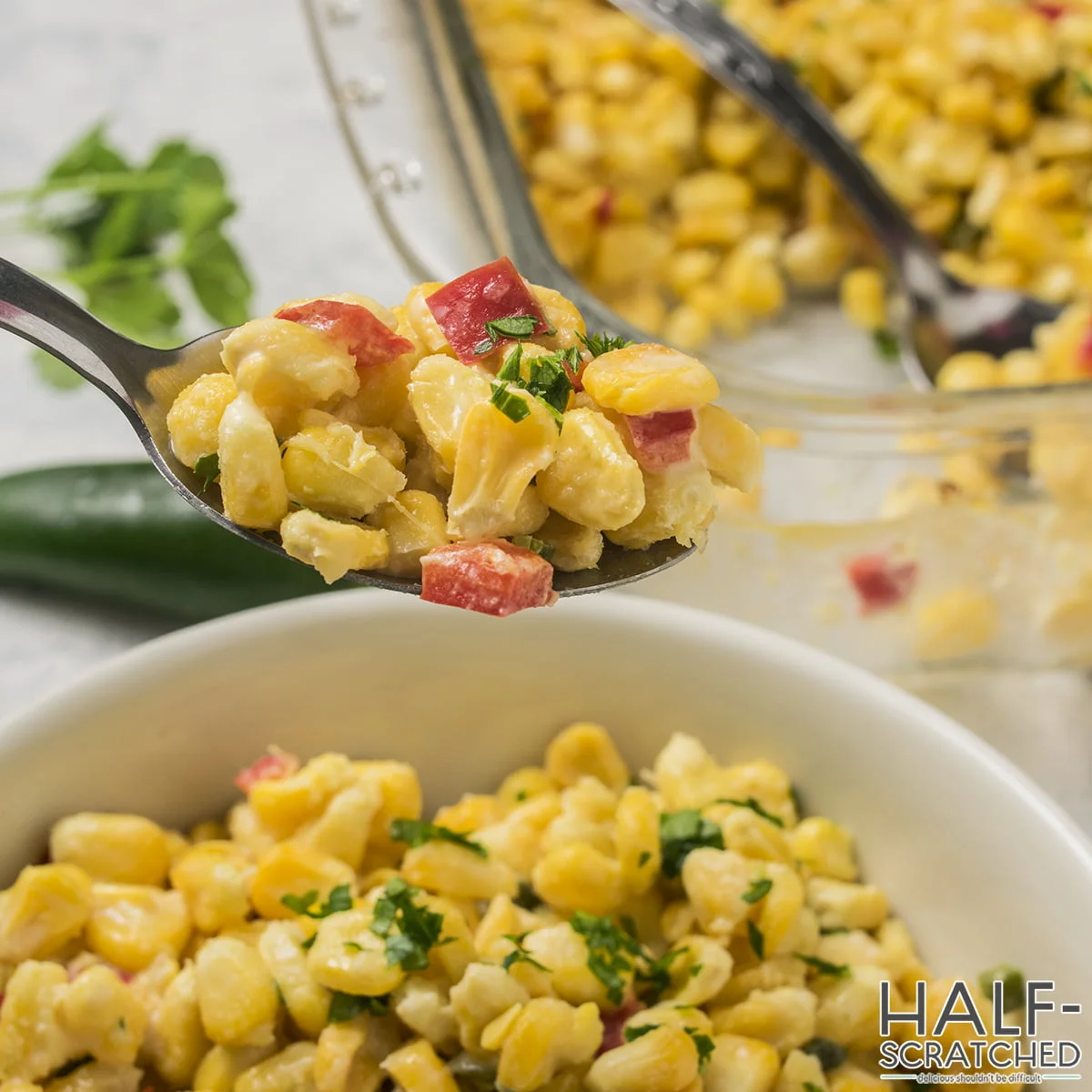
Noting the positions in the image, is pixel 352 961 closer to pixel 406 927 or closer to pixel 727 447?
pixel 406 927

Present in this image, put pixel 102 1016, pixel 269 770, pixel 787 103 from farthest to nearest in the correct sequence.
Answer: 1. pixel 787 103
2. pixel 269 770
3. pixel 102 1016

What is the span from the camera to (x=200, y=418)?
3.00ft

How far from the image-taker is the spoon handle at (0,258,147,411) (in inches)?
36.1

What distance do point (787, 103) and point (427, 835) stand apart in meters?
1.23

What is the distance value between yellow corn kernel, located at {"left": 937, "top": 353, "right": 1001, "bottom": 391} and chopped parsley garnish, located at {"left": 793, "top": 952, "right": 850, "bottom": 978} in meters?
0.88

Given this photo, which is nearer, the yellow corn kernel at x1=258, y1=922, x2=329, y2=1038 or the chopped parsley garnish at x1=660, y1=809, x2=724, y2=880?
the yellow corn kernel at x1=258, y1=922, x2=329, y2=1038

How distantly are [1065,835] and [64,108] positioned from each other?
6.60ft

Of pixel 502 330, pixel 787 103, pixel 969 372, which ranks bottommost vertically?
pixel 502 330

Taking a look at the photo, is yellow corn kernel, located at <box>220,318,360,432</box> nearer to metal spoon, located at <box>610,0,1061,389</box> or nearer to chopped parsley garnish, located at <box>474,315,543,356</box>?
chopped parsley garnish, located at <box>474,315,543,356</box>

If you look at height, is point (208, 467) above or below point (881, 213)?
below

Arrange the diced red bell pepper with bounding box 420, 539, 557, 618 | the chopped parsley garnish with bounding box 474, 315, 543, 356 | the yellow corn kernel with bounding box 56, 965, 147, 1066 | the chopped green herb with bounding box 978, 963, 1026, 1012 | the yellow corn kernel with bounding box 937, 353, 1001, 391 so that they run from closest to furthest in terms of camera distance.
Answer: the diced red bell pepper with bounding box 420, 539, 557, 618
the chopped parsley garnish with bounding box 474, 315, 543, 356
the yellow corn kernel with bounding box 56, 965, 147, 1066
the chopped green herb with bounding box 978, 963, 1026, 1012
the yellow corn kernel with bounding box 937, 353, 1001, 391

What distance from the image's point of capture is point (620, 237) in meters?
1.95

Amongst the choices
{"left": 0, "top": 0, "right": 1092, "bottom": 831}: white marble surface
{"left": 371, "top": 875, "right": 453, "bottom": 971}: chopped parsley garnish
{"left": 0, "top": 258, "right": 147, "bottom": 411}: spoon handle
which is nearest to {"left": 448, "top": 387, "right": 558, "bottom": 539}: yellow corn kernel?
{"left": 0, "top": 258, "right": 147, "bottom": 411}: spoon handle

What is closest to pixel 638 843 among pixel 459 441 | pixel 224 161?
pixel 459 441
